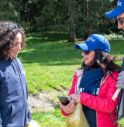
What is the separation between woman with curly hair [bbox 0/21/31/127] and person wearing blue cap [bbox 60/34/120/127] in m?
0.38

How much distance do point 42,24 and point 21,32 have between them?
36.7m

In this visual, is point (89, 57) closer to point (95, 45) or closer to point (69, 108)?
point (95, 45)

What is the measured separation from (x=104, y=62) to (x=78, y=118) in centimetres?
54

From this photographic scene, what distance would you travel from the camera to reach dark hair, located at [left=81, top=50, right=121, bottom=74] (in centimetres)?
430

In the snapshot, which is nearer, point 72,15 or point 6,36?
point 6,36

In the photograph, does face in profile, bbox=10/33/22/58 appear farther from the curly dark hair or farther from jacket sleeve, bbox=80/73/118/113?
jacket sleeve, bbox=80/73/118/113

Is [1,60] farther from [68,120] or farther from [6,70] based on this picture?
[68,120]

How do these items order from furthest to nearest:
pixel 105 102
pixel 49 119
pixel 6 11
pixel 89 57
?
pixel 6 11
pixel 49 119
pixel 89 57
pixel 105 102

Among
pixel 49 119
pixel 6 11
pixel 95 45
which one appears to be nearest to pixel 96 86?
pixel 95 45

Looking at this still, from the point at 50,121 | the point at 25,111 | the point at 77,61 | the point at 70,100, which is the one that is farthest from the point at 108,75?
the point at 77,61

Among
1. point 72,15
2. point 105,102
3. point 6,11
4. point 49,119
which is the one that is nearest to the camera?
point 105,102

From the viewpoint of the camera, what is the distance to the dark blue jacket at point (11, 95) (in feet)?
14.0

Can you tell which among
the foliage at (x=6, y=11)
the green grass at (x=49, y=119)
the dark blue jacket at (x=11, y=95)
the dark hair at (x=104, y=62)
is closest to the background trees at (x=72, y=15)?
the foliage at (x=6, y=11)

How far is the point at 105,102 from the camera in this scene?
4.25 metres
